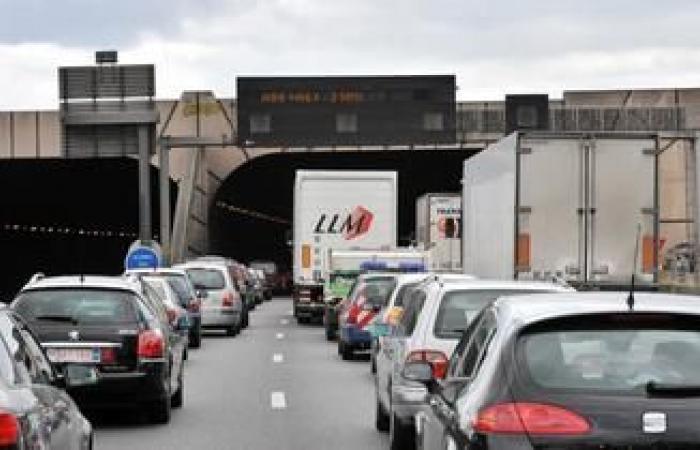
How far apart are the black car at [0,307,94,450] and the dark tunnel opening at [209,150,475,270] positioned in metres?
52.1

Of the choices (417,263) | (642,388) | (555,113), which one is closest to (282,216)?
(555,113)

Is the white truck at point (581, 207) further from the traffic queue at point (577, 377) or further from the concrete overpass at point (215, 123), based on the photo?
the concrete overpass at point (215, 123)

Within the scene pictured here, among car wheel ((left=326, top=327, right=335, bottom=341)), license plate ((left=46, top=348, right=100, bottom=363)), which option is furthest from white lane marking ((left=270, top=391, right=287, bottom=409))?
car wheel ((left=326, top=327, right=335, bottom=341))

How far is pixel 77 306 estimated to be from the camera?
1450 centimetres

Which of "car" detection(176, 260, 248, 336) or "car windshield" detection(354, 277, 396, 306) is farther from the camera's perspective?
"car" detection(176, 260, 248, 336)

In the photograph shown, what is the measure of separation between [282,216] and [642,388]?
291 feet

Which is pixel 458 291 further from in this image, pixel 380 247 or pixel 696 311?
pixel 380 247

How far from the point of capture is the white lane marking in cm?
1685

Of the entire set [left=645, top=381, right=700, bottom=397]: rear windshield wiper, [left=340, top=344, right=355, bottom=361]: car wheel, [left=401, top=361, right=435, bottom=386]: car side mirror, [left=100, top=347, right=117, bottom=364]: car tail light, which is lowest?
[left=340, top=344, right=355, bottom=361]: car wheel

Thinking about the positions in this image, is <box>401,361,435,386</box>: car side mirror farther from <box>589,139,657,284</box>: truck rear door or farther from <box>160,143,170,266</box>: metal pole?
<box>160,143,170,266</box>: metal pole

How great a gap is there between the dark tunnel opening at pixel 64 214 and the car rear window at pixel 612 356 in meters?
53.6

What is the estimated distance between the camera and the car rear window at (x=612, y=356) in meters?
6.33

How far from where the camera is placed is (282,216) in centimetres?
9469

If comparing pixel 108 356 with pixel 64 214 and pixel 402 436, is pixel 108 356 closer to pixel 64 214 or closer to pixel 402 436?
pixel 402 436
